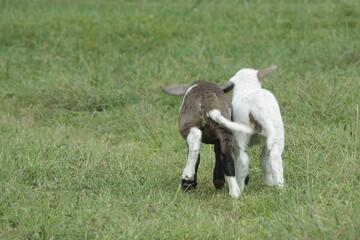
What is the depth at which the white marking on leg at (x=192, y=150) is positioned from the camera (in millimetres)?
5992

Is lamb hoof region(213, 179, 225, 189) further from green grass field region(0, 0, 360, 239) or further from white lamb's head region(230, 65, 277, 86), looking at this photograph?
white lamb's head region(230, 65, 277, 86)

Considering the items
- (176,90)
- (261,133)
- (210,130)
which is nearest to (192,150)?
(210,130)

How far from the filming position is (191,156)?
600 cm

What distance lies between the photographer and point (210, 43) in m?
10.7

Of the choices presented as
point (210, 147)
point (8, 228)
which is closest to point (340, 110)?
point (210, 147)

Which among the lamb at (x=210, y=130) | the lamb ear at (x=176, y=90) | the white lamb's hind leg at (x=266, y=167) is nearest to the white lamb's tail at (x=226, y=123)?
the lamb at (x=210, y=130)

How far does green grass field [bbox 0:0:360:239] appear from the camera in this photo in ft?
17.4

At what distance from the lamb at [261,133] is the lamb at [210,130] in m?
0.09

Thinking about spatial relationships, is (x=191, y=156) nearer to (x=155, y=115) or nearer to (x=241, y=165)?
(x=241, y=165)

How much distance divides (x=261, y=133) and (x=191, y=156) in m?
0.51

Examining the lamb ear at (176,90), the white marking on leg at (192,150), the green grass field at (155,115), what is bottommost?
the green grass field at (155,115)

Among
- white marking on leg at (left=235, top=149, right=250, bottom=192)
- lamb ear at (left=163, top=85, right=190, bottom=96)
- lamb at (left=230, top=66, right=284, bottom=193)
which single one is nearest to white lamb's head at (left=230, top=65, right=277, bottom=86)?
lamb at (left=230, top=66, right=284, bottom=193)

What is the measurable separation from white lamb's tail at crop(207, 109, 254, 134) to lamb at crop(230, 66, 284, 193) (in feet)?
0.42

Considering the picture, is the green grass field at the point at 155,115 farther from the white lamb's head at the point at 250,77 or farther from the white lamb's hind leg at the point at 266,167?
the white lamb's head at the point at 250,77
